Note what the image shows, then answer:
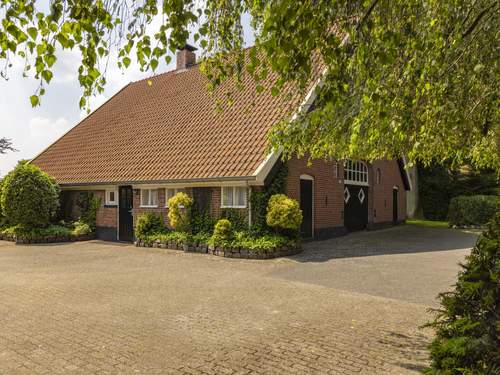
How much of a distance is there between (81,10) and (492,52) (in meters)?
5.37

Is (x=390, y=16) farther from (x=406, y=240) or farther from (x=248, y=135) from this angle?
(x=406, y=240)

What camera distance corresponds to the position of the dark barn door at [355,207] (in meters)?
19.0

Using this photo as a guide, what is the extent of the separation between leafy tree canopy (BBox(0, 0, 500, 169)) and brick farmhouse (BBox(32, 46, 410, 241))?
6.15 meters

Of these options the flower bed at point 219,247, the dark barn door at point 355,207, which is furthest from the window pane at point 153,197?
the dark barn door at point 355,207

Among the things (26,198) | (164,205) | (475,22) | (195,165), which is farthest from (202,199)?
(475,22)

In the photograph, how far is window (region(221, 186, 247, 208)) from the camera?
14.2 m

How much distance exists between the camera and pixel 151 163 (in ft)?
56.3

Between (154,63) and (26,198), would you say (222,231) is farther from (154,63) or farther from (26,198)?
(154,63)

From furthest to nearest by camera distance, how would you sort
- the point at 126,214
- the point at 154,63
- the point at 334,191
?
1. the point at 126,214
2. the point at 334,191
3. the point at 154,63

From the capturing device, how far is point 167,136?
18.2m

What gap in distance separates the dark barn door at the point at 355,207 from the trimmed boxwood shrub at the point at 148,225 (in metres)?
8.10

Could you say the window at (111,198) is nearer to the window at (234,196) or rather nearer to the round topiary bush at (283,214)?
the window at (234,196)

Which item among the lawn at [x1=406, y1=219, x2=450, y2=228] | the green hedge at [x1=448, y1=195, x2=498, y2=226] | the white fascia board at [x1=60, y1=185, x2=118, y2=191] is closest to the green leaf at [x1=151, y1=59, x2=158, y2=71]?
the white fascia board at [x1=60, y1=185, x2=118, y2=191]

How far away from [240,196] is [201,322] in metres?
8.28
